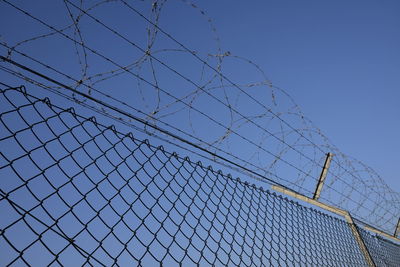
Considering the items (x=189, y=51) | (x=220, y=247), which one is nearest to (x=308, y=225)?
(x=220, y=247)

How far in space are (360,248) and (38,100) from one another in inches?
174

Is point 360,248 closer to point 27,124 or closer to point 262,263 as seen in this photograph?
point 262,263

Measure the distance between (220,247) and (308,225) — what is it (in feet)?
5.90

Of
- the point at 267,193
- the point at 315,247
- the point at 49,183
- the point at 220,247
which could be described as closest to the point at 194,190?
the point at 220,247

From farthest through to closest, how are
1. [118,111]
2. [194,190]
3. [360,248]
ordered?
1. [360,248]
2. [194,190]
3. [118,111]

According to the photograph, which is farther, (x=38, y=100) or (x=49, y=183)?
(x=38, y=100)

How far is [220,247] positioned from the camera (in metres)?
2.68

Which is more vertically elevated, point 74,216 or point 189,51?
point 189,51

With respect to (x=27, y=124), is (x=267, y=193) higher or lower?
higher

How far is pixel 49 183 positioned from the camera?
1.78m

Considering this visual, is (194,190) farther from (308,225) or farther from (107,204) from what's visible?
(308,225)

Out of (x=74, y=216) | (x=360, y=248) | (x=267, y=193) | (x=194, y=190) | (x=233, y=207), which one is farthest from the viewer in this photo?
(x=360, y=248)

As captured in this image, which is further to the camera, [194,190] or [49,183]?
[194,190]

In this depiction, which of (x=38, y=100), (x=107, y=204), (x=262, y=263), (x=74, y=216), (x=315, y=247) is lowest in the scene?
(x=74, y=216)
